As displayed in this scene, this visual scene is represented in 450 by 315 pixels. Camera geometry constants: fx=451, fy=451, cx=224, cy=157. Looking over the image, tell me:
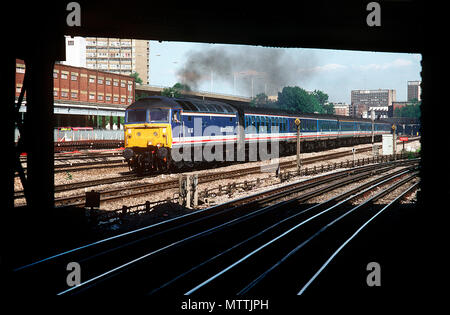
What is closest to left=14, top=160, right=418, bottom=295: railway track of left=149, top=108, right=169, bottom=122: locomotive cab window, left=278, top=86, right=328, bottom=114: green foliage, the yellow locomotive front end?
the yellow locomotive front end

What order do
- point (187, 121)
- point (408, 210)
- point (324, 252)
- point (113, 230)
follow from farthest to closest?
1. point (187, 121)
2. point (408, 210)
3. point (113, 230)
4. point (324, 252)

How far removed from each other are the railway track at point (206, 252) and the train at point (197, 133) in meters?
7.71

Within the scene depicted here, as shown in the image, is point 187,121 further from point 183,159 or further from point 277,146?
point 277,146

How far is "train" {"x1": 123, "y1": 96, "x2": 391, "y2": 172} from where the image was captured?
22531 millimetres

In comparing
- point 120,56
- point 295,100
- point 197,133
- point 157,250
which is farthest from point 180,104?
point 120,56

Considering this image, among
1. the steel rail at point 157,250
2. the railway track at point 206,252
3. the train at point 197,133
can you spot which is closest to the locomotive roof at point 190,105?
the train at point 197,133

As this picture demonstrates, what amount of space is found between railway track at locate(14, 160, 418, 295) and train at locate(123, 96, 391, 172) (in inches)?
303

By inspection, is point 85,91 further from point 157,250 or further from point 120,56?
point 120,56

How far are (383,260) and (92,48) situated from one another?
161357 mm

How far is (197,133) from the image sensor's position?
24.7m

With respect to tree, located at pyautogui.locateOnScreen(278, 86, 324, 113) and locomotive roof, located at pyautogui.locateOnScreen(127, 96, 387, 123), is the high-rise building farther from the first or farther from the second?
locomotive roof, located at pyautogui.locateOnScreen(127, 96, 387, 123)

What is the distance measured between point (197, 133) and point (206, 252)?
592 inches
